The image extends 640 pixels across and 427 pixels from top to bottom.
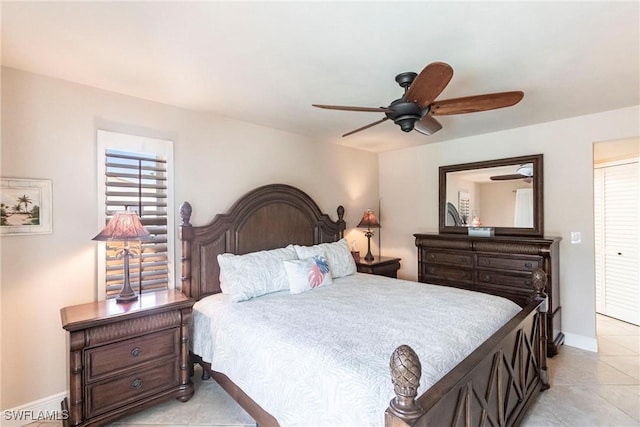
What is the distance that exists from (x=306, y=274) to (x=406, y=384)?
6.02 feet

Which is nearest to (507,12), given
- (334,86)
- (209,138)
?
(334,86)

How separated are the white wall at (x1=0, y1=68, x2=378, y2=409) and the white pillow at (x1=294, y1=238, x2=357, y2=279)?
1.05 metres

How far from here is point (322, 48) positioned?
1914 millimetres

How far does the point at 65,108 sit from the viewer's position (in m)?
2.35

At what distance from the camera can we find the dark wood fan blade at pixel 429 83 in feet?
5.21

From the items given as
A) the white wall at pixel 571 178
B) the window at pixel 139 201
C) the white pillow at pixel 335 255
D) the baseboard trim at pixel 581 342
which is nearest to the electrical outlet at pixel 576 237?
the white wall at pixel 571 178

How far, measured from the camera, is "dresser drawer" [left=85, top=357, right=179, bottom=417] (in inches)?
79.6

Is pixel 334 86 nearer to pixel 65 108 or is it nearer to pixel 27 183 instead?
pixel 65 108

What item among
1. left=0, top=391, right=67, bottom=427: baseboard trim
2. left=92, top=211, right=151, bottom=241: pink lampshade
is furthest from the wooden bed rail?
left=0, top=391, right=67, bottom=427: baseboard trim

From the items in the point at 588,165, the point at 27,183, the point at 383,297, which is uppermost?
the point at 588,165

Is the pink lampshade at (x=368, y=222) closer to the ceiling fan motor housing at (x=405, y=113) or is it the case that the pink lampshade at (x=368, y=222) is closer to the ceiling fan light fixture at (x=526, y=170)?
the ceiling fan light fixture at (x=526, y=170)

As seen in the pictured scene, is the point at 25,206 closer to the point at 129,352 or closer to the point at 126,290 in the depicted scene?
the point at 126,290

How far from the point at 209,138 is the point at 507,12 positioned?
8.47 ft

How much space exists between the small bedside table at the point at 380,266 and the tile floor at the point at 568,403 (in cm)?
191
